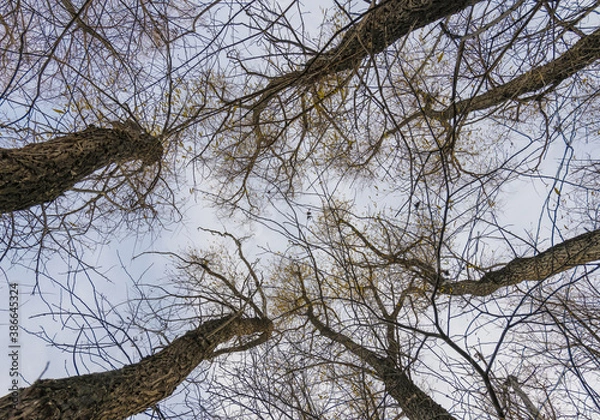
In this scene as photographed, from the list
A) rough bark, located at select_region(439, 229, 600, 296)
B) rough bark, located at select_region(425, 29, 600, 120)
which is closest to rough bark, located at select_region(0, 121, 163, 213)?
rough bark, located at select_region(425, 29, 600, 120)

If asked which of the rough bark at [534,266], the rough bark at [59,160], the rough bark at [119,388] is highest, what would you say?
the rough bark at [59,160]

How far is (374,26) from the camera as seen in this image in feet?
9.14

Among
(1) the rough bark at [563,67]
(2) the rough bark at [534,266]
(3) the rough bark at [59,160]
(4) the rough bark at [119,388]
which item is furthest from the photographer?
(2) the rough bark at [534,266]

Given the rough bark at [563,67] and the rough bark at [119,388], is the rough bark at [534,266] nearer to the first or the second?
the rough bark at [563,67]

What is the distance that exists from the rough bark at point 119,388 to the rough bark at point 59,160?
1476 mm

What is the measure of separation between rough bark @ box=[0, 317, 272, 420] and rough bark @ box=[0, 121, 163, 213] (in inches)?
58.1

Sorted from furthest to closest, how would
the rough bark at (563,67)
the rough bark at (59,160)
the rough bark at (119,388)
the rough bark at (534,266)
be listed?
the rough bark at (534,266)
the rough bark at (563,67)
the rough bark at (59,160)
the rough bark at (119,388)

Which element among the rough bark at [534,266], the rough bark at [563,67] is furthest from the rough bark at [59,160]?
the rough bark at [534,266]

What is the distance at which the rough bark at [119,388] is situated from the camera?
2.34m

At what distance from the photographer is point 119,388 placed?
2811mm

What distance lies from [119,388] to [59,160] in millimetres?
1968

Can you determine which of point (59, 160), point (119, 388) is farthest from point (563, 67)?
point (119, 388)

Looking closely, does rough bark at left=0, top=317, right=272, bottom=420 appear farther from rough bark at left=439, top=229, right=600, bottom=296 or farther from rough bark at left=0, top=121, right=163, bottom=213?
rough bark at left=439, top=229, right=600, bottom=296

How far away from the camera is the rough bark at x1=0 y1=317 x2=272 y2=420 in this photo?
7.68 ft
